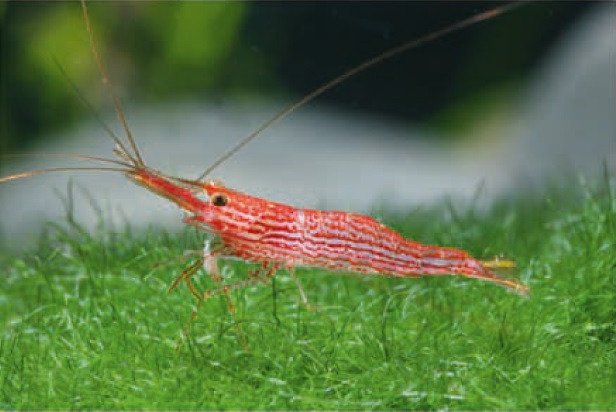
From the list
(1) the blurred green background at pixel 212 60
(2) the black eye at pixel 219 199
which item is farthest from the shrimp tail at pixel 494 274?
(1) the blurred green background at pixel 212 60

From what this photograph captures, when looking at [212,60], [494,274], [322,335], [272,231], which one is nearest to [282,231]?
[272,231]

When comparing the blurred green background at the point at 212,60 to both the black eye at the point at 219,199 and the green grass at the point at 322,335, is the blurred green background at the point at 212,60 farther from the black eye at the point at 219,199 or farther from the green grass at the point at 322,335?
the black eye at the point at 219,199

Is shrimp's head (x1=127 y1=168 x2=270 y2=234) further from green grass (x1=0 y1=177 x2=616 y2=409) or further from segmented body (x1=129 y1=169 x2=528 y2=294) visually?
green grass (x1=0 y1=177 x2=616 y2=409)

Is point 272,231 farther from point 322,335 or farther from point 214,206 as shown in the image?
point 322,335

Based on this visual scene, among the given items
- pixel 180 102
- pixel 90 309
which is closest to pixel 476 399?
pixel 90 309

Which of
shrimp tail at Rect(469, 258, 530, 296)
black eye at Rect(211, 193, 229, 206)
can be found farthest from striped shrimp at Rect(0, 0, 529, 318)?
shrimp tail at Rect(469, 258, 530, 296)

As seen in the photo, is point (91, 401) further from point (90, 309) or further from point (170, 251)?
point (170, 251)
